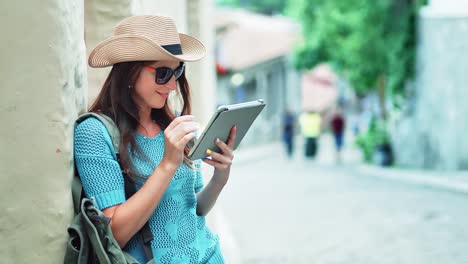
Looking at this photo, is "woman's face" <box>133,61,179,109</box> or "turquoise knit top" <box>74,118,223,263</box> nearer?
"turquoise knit top" <box>74,118,223,263</box>

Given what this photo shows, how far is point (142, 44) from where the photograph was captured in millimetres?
2627

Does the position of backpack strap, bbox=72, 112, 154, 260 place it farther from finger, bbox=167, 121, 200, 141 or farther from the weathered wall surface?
finger, bbox=167, 121, 200, 141

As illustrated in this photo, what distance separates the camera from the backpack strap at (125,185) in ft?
8.50

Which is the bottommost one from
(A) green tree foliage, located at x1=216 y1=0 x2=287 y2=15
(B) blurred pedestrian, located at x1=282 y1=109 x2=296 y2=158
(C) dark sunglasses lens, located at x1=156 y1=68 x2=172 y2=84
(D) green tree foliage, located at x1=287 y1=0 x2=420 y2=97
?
(B) blurred pedestrian, located at x1=282 y1=109 x2=296 y2=158

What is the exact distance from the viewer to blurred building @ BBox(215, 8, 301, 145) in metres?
42.1

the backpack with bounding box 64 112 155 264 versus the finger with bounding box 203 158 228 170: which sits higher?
the finger with bounding box 203 158 228 170

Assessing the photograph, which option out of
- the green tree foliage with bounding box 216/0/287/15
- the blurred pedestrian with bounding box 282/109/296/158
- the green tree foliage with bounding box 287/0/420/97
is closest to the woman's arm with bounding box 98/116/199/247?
the green tree foliage with bounding box 287/0/420/97

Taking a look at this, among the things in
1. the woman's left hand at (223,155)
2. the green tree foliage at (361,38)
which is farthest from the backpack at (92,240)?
the green tree foliage at (361,38)

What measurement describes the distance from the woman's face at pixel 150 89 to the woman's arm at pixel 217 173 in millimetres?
238

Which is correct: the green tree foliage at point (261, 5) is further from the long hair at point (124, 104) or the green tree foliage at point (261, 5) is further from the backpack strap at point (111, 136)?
the backpack strap at point (111, 136)

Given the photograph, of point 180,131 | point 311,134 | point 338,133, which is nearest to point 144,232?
point 180,131

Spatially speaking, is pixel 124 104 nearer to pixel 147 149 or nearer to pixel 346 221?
pixel 147 149

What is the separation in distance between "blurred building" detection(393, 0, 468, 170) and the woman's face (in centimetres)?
1509

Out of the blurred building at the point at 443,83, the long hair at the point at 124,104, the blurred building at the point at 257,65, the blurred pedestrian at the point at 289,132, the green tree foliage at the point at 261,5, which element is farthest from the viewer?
the green tree foliage at the point at 261,5
